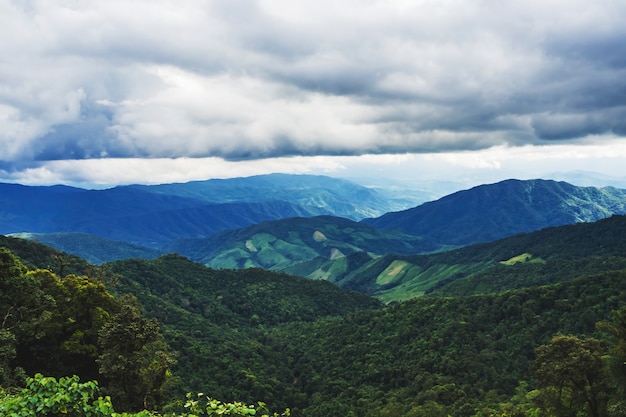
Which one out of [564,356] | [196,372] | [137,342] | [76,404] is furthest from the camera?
[196,372]

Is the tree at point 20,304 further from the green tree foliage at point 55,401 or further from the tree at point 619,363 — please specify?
the tree at point 619,363

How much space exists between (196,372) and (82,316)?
7520 centimetres

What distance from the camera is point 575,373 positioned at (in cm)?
5072

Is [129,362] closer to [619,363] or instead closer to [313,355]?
[619,363]

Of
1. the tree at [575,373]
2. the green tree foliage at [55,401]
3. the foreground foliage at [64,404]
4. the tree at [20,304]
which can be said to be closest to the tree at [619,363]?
the tree at [575,373]

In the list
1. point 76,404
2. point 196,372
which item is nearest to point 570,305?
point 196,372

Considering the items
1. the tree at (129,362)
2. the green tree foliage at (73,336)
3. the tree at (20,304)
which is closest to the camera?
the tree at (129,362)

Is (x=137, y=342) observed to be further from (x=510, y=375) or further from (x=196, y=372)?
(x=510, y=375)

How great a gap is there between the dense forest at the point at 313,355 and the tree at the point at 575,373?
156mm

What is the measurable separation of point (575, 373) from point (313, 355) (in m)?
118

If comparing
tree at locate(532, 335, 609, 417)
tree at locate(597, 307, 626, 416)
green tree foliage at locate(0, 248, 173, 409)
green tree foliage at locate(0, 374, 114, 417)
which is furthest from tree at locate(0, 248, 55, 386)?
tree at locate(597, 307, 626, 416)

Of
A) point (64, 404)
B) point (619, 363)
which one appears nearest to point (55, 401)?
point (64, 404)

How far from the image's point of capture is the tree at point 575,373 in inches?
1994

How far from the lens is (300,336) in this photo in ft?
598
